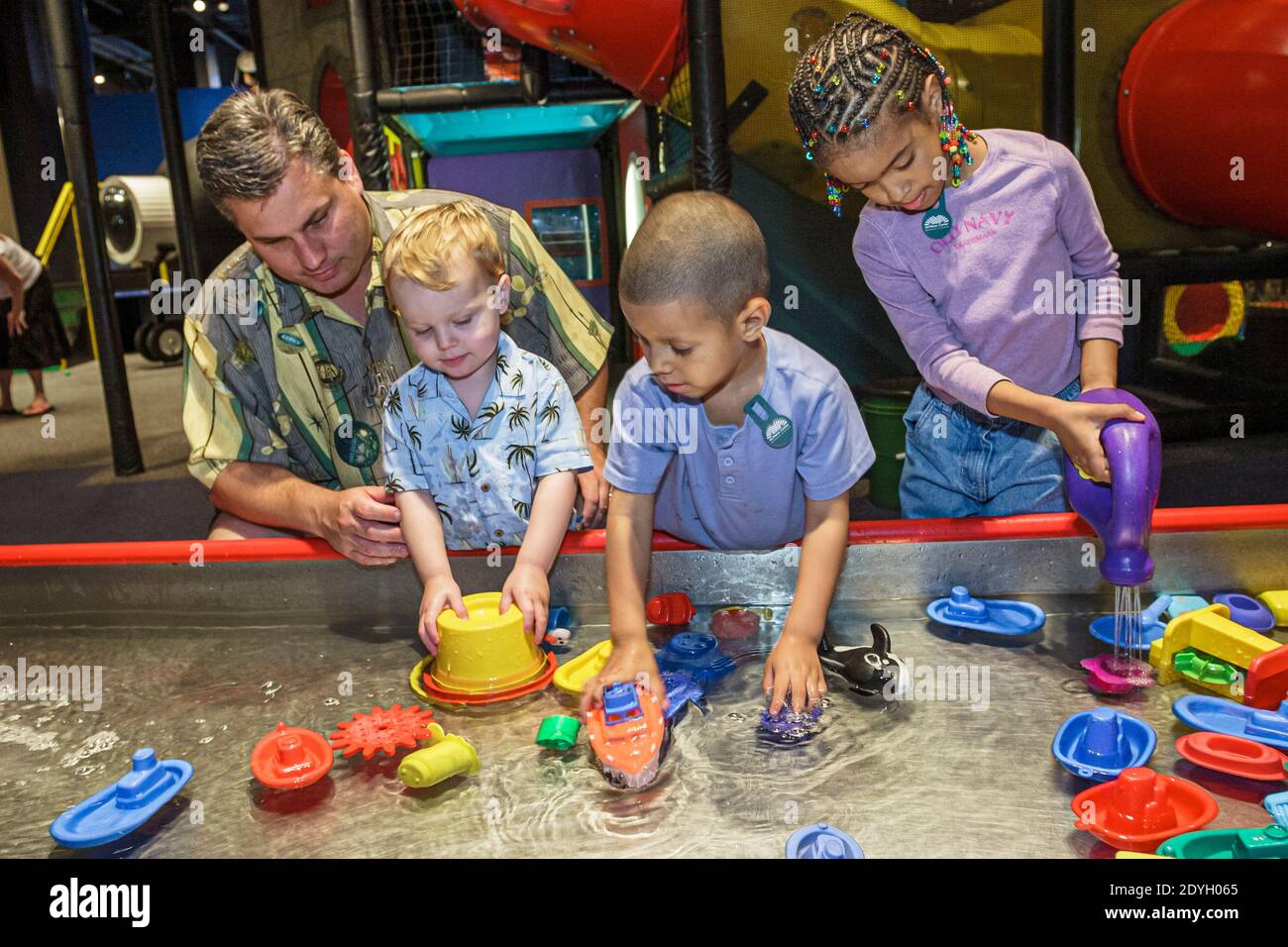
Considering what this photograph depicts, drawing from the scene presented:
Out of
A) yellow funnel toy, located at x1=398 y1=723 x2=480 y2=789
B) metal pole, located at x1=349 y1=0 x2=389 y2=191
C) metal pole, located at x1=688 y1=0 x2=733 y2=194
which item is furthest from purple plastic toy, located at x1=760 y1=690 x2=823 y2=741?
metal pole, located at x1=349 y1=0 x2=389 y2=191

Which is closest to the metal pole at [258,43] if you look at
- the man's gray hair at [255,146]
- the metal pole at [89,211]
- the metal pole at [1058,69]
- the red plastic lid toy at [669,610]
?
the metal pole at [89,211]

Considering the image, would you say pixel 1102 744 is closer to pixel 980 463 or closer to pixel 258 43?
pixel 980 463

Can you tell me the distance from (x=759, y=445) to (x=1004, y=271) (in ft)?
1.41

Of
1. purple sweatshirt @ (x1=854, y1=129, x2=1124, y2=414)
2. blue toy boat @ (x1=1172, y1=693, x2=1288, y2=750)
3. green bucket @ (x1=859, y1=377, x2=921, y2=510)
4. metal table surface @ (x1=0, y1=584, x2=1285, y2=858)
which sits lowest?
green bucket @ (x1=859, y1=377, x2=921, y2=510)

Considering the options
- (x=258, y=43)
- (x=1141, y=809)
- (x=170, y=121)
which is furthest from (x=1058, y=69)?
(x=258, y=43)

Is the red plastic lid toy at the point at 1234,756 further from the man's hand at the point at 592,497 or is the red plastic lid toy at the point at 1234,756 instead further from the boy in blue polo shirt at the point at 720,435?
the man's hand at the point at 592,497

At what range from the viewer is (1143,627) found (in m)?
1.01

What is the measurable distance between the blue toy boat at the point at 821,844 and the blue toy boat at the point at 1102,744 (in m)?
0.21

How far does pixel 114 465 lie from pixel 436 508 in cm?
255

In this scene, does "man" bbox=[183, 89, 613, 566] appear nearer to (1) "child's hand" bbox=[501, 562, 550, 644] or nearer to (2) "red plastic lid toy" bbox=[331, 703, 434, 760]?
(1) "child's hand" bbox=[501, 562, 550, 644]

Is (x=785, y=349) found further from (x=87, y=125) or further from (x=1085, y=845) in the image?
(x=87, y=125)

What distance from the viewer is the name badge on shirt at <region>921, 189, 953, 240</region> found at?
50.6 inches

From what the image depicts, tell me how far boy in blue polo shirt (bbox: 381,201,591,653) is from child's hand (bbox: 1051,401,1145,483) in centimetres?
55

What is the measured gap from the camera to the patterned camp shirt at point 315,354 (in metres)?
1.42
